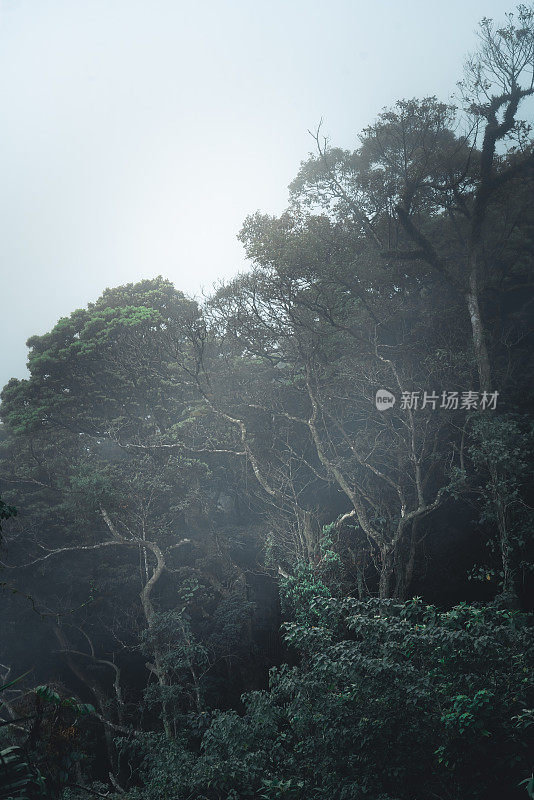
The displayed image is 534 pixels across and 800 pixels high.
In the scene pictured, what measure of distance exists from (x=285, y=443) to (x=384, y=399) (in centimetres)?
409

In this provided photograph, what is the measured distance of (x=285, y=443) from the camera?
16.3 m

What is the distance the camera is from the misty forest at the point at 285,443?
39.0 feet

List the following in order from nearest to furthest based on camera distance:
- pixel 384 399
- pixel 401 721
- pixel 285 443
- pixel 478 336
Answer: pixel 401 721 → pixel 478 336 → pixel 384 399 → pixel 285 443

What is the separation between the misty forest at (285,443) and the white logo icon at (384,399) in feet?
0.77

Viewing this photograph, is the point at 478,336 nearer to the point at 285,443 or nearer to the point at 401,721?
the point at 285,443

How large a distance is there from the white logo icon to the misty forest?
23 cm

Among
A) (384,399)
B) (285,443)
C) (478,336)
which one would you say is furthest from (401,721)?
(285,443)

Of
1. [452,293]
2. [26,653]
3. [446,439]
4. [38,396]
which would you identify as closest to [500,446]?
[446,439]

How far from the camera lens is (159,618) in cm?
1245

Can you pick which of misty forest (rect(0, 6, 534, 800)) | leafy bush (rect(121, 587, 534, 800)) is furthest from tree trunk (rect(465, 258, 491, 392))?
leafy bush (rect(121, 587, 534, 800))

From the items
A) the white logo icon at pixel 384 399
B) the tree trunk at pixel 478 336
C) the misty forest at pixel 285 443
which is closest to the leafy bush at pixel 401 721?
the misty forest at pixel 285 443

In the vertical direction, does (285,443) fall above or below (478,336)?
below

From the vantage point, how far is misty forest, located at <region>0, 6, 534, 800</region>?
1190 cm

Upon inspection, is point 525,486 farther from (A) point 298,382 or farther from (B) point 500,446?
(A) point 298,382
